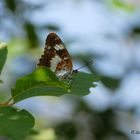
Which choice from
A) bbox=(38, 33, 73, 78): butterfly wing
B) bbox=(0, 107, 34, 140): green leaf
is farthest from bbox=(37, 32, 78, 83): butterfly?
bbox=(0, 107, 34, 140): green leaf

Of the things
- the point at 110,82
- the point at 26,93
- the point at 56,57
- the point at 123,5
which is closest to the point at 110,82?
the point at 110,82

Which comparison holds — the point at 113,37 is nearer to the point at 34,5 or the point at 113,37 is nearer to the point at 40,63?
the point at 34,5

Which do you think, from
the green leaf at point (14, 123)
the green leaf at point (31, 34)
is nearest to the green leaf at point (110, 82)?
the green leaf at point (31, 34)

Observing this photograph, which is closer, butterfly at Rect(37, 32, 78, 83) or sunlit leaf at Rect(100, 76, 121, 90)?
butterfly at Rect(37, 32, 78, 83)

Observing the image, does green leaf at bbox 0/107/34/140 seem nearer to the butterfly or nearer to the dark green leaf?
the dark green leaf

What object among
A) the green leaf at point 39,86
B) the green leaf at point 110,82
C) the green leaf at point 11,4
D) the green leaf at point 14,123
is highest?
the green leaf at point 11,4

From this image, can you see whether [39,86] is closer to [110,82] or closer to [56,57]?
[56,57]

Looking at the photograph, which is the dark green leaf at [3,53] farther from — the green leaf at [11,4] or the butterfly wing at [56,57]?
the green leaf at [11,4]
